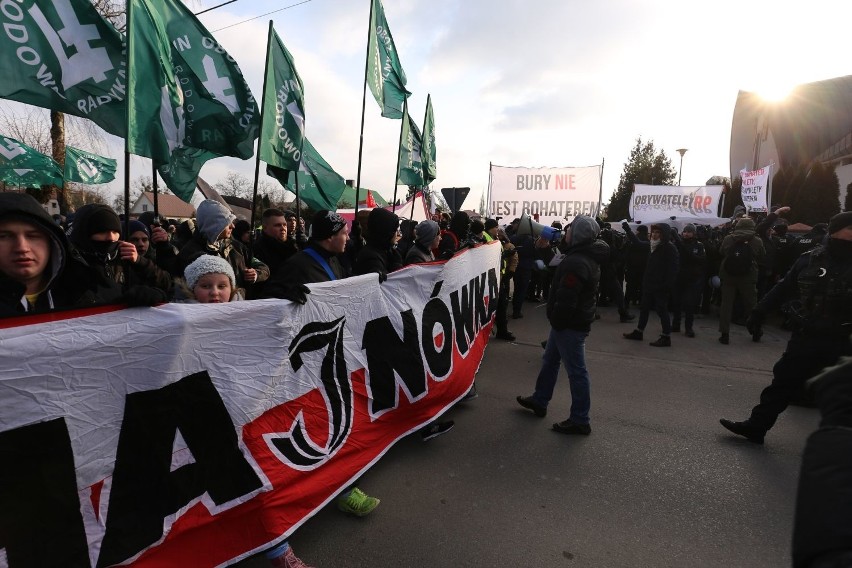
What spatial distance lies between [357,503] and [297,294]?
135 cm

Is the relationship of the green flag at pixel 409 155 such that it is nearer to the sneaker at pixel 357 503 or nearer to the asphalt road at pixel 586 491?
the asphalt road at pixel 586 491

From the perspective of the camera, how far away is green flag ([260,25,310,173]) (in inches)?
157

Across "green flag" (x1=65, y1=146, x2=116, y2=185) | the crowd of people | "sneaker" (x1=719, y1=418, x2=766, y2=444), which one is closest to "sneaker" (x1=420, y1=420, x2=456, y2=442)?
the crowd of people

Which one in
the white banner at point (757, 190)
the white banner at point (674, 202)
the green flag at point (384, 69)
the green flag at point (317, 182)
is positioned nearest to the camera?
the green flag at point (317, 182)

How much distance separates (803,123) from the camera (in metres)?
36.6

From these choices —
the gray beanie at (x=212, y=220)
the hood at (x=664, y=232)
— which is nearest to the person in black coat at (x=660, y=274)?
the hood at (x=664, y=232)

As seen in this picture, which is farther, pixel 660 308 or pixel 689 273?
pixel 689 273

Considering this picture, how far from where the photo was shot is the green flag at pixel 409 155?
7.30 metres

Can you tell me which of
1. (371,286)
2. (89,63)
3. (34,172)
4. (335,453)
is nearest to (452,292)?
(371,286)

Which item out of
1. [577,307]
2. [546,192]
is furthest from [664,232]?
[546,192]

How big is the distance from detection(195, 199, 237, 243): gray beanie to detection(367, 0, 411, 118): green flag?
312 cm

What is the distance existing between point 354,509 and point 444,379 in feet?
4.37

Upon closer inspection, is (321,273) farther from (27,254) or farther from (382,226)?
(27,254)

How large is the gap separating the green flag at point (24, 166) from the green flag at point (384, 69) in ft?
16.0
